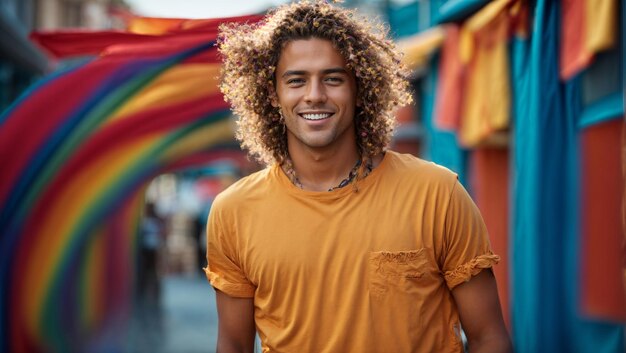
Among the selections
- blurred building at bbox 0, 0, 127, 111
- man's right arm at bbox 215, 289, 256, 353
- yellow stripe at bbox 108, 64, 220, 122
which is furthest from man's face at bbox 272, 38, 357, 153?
blurred building at bbox 0, 0, 127, 111

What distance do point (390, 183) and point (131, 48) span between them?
238 cm

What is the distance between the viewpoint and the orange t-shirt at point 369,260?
9.57 feet

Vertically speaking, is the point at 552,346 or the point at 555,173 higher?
the point at 555,173

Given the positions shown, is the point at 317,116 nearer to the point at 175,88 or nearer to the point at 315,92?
the point at 315,92

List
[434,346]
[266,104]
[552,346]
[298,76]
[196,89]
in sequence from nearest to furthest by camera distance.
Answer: [434,346] < [298,76] < [266,104] < [552,346] < [196,89]

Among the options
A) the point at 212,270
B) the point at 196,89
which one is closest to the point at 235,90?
the point at 212,270

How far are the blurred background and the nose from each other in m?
0.48

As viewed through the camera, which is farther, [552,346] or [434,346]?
[552,346]

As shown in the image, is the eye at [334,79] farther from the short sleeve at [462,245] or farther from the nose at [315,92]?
the short sleeve at [462,245]

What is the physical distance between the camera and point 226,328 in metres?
3.24

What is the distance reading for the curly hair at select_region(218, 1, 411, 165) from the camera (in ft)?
10.6

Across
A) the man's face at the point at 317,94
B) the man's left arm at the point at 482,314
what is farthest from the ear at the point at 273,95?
the man's left arm at the point at 482,314

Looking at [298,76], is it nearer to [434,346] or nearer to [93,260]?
[434,346]

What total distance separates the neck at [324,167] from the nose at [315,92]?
0.21 meters
